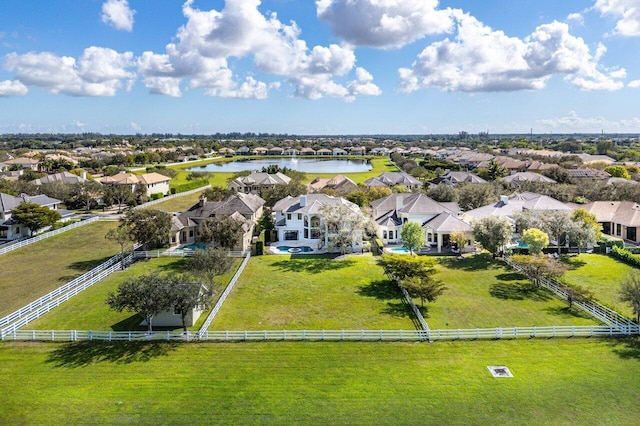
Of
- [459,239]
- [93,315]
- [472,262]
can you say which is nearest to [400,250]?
[459,239]

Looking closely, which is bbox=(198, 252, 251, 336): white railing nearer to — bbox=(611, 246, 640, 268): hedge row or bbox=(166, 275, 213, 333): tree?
bbox=(166, 275, 213, 333): tree

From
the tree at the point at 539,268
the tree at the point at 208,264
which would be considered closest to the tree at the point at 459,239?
the tree at the point at 539,268

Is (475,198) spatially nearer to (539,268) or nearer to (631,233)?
(631,233)

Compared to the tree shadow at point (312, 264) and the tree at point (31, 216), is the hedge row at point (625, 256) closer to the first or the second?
the tree shadow at point (312, 264)

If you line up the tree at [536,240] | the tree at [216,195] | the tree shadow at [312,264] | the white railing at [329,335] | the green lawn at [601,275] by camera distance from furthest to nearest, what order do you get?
1. the tree at [216,195]
2. the tree shadow at [312,264]
3. the tree at [536,240]
4. the green lawn at [601,275]
5. the white railing at [329,335]

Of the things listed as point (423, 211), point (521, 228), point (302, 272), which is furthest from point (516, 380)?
point (423, 211)
